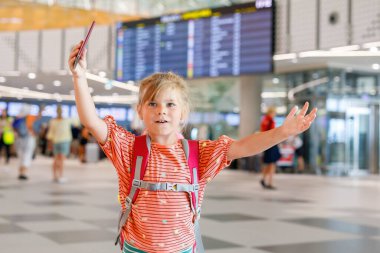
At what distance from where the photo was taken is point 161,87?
2.50 metres

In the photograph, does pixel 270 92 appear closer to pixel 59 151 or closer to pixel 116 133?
pixel 59 151

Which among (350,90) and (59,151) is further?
(350,90)

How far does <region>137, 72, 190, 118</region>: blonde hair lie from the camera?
250 centimetres

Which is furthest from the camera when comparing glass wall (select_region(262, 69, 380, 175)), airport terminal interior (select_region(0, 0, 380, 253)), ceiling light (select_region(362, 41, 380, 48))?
glass wall (select_region(262, 69, 380, 175))

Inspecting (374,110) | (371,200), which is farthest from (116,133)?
(374,110)

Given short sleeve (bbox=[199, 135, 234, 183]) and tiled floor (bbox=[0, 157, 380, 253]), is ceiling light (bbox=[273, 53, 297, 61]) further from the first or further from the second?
short sleeve (bbox=[199, 135, 234, 183])

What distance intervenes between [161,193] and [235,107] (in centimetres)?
1868

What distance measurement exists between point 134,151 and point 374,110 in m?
20.3

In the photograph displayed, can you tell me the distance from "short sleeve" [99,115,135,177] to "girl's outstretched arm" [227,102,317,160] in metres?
0.45

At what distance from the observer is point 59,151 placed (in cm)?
1300

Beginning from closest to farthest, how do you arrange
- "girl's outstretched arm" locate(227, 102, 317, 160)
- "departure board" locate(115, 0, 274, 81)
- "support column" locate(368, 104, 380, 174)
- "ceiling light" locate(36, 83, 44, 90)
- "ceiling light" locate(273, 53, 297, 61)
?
"girl's outstretched arm" locate(227, 102, 317, 160) < "departure board" locate(115, 0, 274, 81) < "ceiling light" locate(273, 53, 297, 61) < "support column" locate(368, 104, 380, 174) < "ceiling light" locate(36, 83, 44, 90)

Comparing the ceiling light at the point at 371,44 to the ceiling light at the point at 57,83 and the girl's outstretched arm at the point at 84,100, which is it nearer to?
the girl's outstretched arm at the point at 84,100

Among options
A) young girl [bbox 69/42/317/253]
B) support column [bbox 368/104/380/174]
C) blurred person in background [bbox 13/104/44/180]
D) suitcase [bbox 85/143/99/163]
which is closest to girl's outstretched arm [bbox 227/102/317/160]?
young girl [bbox 69/42/317/253]

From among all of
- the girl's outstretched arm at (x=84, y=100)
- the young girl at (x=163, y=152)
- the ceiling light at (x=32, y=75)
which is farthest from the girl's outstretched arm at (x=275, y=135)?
the ceiling light at (x=32, y=75)
